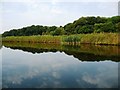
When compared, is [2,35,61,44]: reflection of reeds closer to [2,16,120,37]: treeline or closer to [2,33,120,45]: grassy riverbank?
[2,33,120,45]: grassy riverbank

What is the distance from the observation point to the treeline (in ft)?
136

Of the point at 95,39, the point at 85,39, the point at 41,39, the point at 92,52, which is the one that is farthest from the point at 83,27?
the point at 92,52

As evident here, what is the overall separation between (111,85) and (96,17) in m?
51.7

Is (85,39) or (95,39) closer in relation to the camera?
(95,39)

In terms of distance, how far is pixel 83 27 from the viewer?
160 ft

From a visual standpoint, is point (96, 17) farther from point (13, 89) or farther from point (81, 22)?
point (13, 89)

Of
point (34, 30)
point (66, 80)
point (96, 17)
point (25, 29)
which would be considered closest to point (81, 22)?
point (96, 17)

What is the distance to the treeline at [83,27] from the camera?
41.4 meters

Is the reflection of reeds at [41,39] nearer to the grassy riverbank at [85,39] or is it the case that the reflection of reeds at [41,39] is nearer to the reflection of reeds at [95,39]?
the grassy riverbank at [85,39]

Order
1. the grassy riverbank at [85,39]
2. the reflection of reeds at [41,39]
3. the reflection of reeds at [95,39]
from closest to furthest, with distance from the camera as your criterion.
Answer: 1. the reflection of reeds at [95,39]
2. the grassy riverbank at [85,39]
3. the reflection of reeds at [41,39]

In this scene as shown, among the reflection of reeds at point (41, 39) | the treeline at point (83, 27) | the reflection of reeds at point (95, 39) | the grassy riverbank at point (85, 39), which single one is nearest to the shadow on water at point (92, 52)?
the reflection of reeds at point (95, 39)

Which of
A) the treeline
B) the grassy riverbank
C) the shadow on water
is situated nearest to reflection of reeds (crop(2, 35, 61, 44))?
the grassy riverbank

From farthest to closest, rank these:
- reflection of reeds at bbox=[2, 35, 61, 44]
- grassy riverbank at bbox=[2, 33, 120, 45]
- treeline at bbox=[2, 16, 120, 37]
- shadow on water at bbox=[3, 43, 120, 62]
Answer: treeline at bbox=[2, 16, 120, 37], reflection of reeds at bbox=[2, 35, 61, 44], grassy riverbank at bbox=[2, 33, 120, 45], shadow on water at bbox=[3, 43, 120, 62]

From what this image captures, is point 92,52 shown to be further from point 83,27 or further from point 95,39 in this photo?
point 83,27
